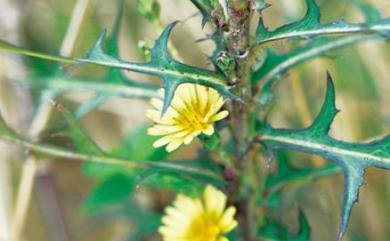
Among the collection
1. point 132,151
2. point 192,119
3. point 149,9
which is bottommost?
point 132,151

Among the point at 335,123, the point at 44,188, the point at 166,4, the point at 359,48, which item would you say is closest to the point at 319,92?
Result: the point at 335,123

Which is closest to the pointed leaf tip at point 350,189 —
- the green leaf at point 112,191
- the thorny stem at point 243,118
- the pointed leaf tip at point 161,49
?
the thorny stem at point 243,118

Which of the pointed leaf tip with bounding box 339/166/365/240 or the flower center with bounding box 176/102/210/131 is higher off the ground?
Result: the flower center with bounding box 176/102/210/131

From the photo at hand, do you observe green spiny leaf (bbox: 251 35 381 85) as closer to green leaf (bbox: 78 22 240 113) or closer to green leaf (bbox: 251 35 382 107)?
green leaf (bbox: 251 35 382 107)

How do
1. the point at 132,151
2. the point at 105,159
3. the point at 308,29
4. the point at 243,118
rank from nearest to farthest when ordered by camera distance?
the point at 308,29, the point at 243,118, the point at 105,159, the point at 132,151

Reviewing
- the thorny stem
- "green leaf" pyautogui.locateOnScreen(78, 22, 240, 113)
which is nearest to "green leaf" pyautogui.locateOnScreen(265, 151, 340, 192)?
the thorny stem

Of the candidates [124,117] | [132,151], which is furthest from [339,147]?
[124,117]

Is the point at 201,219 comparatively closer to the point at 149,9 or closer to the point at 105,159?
the point at 105,159

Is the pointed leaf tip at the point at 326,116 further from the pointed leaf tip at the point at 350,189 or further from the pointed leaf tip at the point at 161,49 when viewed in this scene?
the pointed leaf tip at the point at 161,49
